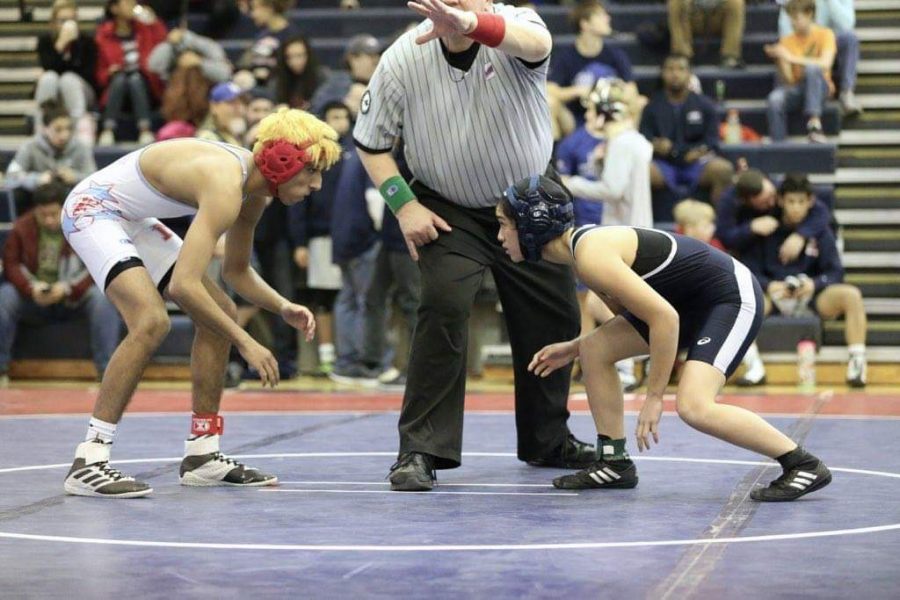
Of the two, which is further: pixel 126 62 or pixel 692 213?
pixel 126 62

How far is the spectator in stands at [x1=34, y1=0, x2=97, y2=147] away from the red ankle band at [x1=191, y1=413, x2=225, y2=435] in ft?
22.1

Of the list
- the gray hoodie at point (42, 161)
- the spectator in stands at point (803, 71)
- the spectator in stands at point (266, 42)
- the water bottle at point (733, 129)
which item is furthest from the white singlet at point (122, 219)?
the spectator in stands at point (803, 71)

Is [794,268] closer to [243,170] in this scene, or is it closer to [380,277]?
[380,277]

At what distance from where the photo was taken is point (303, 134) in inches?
208

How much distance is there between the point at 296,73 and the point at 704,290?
635cm

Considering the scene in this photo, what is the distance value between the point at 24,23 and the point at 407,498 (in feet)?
33.2

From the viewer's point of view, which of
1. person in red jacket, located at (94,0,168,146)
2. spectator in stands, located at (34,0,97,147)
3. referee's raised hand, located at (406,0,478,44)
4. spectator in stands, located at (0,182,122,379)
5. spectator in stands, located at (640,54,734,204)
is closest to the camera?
referee's raised hand, located at (406,0,478,44)

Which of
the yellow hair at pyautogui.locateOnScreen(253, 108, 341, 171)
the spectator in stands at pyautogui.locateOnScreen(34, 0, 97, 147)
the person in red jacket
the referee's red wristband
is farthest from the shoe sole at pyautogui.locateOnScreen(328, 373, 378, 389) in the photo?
the referee's red wristband

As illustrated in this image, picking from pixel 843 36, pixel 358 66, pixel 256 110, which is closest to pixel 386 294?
pixel 358 66

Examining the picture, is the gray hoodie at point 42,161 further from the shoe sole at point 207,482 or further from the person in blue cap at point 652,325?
the person in blue cap at point 652,325

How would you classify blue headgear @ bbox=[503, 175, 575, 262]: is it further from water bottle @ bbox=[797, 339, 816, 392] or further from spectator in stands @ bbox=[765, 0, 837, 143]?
spectator in stands @ bbox=[765, 0, 837, 143]

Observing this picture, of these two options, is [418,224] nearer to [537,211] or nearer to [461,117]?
[461,117]

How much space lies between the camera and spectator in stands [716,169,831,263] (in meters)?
10.0

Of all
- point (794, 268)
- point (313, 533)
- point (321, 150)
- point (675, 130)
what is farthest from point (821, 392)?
point (313, 533)
